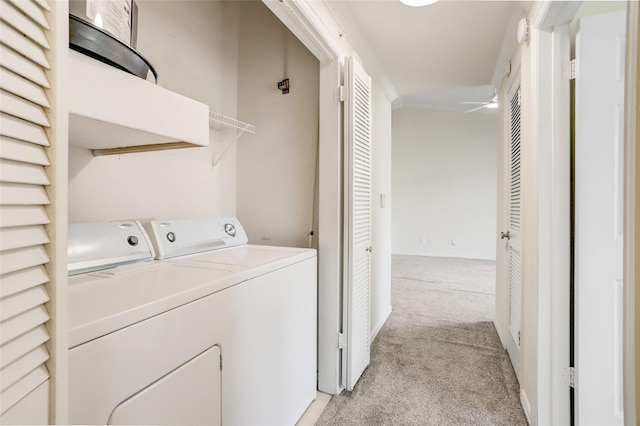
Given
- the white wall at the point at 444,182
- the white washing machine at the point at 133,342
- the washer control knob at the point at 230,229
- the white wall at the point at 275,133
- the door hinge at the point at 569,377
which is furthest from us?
the white wall at the point at 444,182

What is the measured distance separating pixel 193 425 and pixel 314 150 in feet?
4.92

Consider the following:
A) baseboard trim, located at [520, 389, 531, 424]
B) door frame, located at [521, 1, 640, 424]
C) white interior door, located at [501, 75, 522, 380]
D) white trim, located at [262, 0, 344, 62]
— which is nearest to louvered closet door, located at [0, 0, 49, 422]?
white trim, located at [262, 0, 344, 62]

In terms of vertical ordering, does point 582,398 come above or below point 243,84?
below

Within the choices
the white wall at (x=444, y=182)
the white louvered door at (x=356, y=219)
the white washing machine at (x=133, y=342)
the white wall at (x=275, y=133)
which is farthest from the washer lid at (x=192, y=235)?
the white wall at (x=444, y=182)

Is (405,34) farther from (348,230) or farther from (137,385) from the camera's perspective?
(137,385)

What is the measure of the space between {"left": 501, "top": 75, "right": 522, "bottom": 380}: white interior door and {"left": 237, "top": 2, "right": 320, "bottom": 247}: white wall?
1.35 metres

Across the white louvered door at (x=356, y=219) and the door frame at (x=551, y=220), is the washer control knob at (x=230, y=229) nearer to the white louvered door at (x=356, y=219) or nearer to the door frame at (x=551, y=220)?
the white louvered door at (x=356, y=219)

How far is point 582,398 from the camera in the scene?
4.51ft

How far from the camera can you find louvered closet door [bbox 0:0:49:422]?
40 cm

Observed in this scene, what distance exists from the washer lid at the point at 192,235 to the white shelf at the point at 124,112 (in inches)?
14.4

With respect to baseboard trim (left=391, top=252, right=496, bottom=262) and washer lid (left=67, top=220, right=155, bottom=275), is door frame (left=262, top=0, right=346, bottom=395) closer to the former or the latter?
washer lid (left=67, top=220, right=155, bottom=275)

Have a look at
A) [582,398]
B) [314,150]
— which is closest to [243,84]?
[314,150]

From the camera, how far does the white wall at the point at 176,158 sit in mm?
1363

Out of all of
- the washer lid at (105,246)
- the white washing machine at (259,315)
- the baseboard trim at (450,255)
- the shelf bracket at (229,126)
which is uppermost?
the shelf bracket at (229,126)
